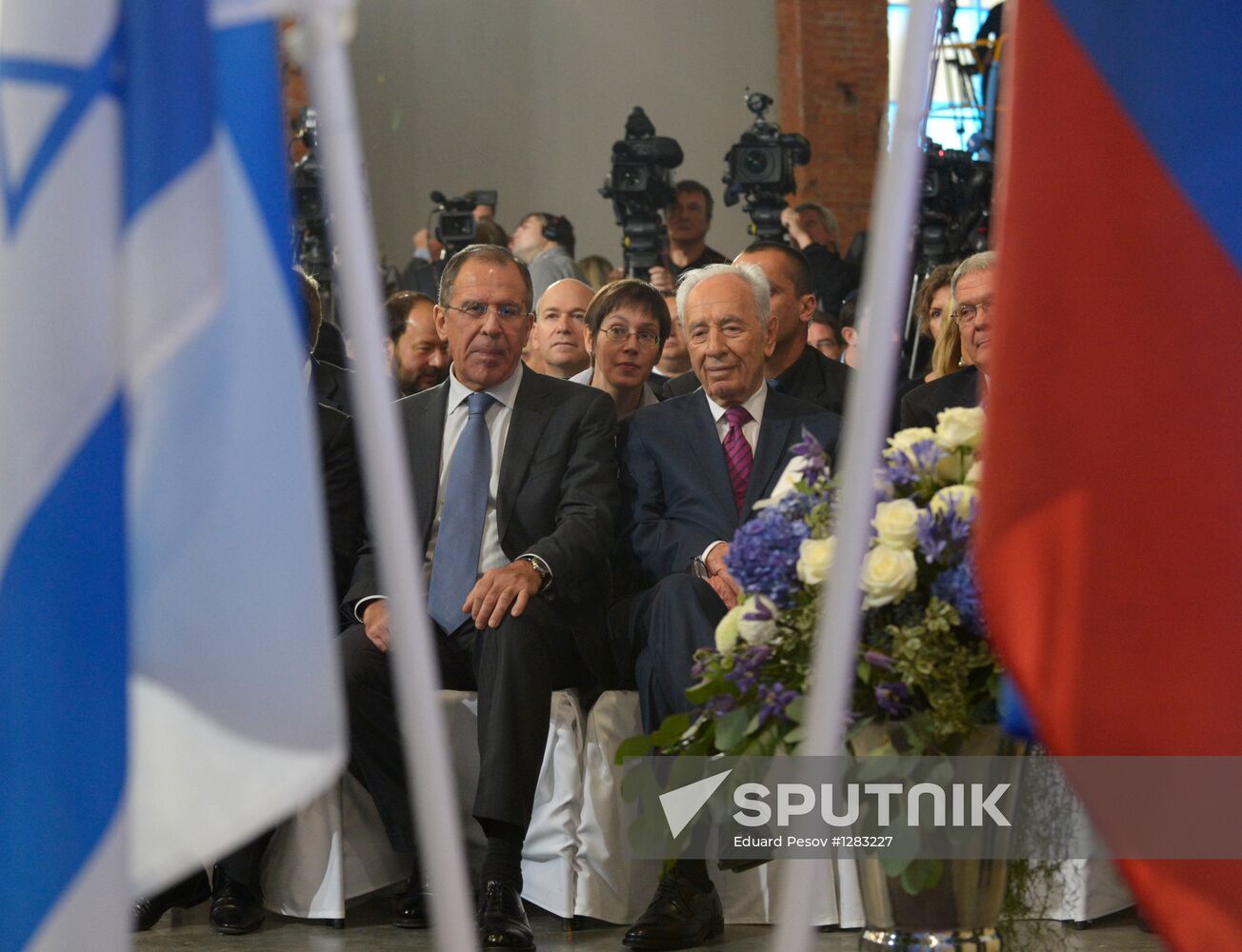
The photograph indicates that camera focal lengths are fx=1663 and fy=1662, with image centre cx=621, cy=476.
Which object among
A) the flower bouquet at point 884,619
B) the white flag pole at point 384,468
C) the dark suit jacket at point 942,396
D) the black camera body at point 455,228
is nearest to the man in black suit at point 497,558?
the dark suit jacket at point 942,396

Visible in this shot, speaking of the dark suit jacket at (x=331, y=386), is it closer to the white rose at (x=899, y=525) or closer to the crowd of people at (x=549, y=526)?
the crowd of people at (x=549, y=526)

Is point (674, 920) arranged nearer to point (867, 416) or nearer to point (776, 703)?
point (776, 703)

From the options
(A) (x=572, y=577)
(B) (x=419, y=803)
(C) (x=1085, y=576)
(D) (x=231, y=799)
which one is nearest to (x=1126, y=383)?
(C) (x=1085, y=576)

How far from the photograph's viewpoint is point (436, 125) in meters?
11.8

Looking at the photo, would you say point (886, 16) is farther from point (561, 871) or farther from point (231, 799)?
point (231, 799)

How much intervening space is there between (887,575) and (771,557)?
7.1 inches

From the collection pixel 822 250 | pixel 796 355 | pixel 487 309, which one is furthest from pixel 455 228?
pixel 487 309

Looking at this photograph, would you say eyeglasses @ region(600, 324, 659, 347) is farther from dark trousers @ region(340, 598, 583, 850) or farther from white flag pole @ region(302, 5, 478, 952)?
white flag pole @ region(302, 5, 478, 952)

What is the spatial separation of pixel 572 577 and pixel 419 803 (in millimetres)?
2338

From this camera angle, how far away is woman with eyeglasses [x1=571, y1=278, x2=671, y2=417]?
4.43 meters

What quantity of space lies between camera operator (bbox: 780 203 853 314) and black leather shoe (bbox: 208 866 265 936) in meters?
3.79

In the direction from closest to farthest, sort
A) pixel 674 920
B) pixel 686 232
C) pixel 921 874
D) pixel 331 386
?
pixel 921 874 < pixel 674 920 < pixel 331 386 < pixel 686 232

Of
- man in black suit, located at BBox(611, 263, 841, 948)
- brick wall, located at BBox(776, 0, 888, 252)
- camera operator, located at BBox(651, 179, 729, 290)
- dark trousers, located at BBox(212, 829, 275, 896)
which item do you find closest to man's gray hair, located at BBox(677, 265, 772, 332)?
man in black suit, located at BBox(611, 263, 841, 948)

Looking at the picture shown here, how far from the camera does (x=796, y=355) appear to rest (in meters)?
4.37
